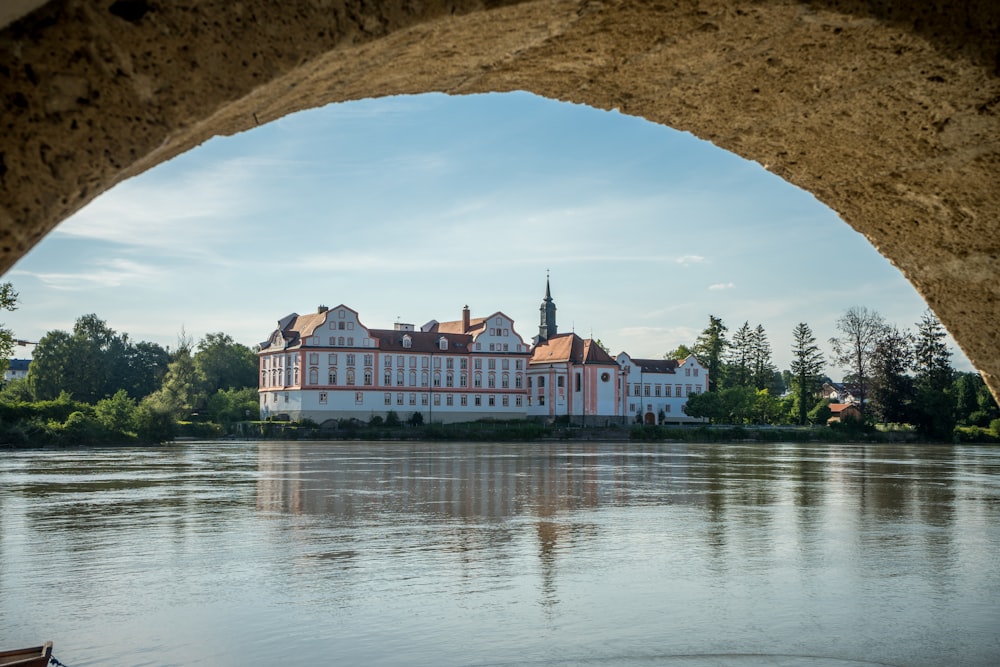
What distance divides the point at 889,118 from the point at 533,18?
105cm

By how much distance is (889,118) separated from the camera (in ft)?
7.63

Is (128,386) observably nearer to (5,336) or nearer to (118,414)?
(118,414)

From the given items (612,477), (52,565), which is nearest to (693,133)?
(52,565)

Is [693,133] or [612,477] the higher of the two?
[693,133]

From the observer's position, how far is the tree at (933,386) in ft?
205

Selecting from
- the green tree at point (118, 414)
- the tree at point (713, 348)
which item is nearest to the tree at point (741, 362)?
the tree at point (713, 348)

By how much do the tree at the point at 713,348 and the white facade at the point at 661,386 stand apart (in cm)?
920

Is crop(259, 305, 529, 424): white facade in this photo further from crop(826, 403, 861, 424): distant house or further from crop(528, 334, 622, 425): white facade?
crop(826, 403, 861, 424): distant house

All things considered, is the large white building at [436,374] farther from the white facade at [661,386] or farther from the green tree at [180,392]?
the green tree at [180,392]

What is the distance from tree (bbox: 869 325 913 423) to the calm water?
50.3m

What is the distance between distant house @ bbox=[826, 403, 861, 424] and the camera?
221 ft

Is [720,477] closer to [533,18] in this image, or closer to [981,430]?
[533,18]

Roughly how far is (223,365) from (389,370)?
26.7m

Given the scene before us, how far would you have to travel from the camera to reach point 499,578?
8.52 meters
